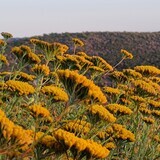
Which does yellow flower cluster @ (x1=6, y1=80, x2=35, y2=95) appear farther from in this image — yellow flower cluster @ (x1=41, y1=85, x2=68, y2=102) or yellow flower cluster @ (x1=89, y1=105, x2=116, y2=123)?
yellow flower cluster @ (x1=89, y1=105, x2=116, y2=123)

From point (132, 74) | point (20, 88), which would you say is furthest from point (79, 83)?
point (132, 74)

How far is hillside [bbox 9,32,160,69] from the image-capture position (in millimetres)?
41219

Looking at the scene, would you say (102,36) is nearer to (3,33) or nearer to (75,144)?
(3,33)

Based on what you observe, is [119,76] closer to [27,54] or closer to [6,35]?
[6,35]

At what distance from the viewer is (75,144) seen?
2.72 metres

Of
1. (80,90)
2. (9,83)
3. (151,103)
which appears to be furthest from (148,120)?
(80,90)

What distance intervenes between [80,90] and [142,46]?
1681 inches

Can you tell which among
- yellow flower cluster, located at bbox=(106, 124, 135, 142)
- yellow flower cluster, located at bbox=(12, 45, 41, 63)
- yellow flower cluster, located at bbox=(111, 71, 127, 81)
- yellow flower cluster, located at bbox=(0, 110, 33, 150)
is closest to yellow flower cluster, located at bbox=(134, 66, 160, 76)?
yellow flower cluster, located at bbox=(111, 71, 127, 81)

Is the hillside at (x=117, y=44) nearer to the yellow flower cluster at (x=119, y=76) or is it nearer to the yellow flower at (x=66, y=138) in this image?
the yellow flower cluster at (x=119, y=76)

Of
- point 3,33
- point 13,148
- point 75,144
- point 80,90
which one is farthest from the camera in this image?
point 3,33

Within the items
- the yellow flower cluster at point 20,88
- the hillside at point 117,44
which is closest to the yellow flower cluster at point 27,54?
the yellow flower cluster at point 20,88

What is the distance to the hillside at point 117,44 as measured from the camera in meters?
41.2

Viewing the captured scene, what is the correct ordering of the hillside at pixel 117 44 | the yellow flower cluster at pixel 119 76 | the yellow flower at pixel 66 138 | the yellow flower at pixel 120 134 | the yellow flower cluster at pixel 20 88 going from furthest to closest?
the hillside at pixel 117 44 → the yellow flower cluster at pixel 119 76 → the yellow flower at pixel 120 134 → the yellow flower cluster at pixel 20 88 → the yellow flower at pixel 66 138

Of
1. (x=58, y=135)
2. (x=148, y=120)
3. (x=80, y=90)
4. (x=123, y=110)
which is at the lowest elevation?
(x=148, y=120)
